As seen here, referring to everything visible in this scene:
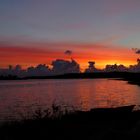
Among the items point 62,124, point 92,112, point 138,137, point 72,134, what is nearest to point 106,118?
point 92,112

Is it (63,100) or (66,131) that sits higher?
(66,131)

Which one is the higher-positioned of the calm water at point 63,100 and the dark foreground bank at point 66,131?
the dark foreground bank at point 66,131

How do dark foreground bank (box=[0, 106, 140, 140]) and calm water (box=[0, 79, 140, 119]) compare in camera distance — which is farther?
calm water (box=[0, 79, 140, 119])

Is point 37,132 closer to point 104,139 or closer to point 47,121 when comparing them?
point 47,121

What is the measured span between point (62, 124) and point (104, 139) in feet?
20.9

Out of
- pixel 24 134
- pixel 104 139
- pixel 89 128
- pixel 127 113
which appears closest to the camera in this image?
pixel 104 139

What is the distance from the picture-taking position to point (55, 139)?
15180 millimetres

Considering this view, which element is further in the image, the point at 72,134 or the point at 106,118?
the point at 106,118

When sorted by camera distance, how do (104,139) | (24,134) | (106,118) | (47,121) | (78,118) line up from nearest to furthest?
(104,139)
(24,134)
(47,121)
(78,118)
(106,118)

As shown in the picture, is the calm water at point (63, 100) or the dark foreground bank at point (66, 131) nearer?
the dark foreground bank at point (66, 131)

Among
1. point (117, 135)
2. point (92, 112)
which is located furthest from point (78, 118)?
point (117, 135)

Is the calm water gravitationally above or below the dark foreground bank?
below

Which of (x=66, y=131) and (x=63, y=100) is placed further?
(x=63, y=100)

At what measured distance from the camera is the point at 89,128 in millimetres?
17797
